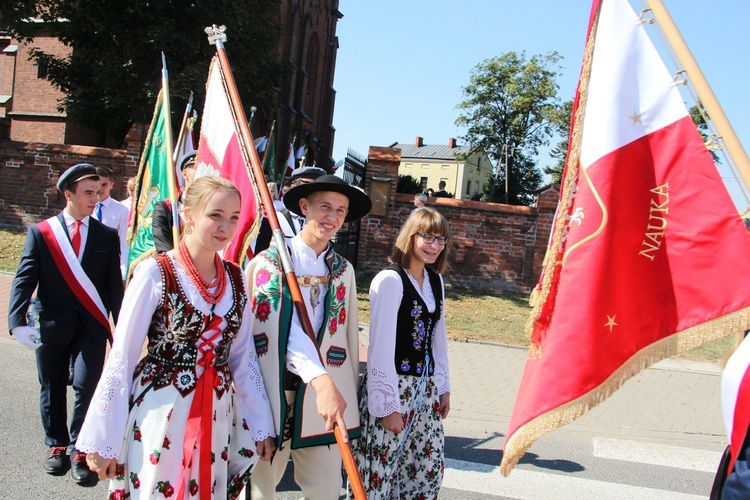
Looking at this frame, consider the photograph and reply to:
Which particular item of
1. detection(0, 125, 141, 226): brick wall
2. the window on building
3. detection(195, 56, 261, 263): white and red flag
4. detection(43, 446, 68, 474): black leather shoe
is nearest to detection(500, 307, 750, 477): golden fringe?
detection(195, 56, 261, 263): white and red flag

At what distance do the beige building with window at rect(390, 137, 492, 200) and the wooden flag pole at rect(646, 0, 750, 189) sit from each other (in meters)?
73.1

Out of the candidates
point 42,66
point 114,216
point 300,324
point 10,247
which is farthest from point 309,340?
point 42,66

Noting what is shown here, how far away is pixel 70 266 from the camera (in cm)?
456

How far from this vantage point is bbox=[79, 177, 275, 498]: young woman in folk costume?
99.0 inches

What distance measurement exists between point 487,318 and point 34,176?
1095 cm

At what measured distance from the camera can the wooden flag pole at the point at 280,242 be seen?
2418 millimetres

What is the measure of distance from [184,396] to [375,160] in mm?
11943

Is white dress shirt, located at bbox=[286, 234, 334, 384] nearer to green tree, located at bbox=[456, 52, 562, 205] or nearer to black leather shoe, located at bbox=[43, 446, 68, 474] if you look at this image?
black leather shoe, located at bbox=[43, 446, 68, 474]

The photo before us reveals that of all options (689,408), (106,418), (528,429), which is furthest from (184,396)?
(689,408)

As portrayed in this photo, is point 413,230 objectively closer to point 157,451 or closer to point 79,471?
point 157,451

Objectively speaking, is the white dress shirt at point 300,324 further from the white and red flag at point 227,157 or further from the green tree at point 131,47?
the green tree at point 131,47

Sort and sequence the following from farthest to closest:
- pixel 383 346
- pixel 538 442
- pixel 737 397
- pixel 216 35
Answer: pixel 538 442, pixel 216 35, pixel 383 346, pixel 737 397

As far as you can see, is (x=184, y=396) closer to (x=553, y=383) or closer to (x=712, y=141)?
(x=553, y=383)

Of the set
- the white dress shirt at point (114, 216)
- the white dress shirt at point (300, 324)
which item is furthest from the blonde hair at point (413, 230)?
Result: the white dress shirt at point (114, 216)
